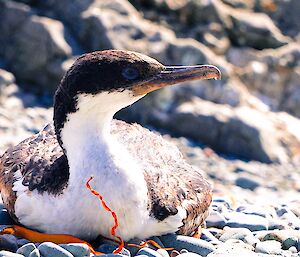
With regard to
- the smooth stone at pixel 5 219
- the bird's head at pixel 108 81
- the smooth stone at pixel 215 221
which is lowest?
the smooth stone at pixel 215 221

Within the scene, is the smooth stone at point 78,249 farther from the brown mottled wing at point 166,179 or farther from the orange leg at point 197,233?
the orange leg at point 197,233

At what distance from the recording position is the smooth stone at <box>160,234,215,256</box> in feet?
19.8

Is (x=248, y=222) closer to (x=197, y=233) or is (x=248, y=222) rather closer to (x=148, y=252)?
(x=197, y=233)

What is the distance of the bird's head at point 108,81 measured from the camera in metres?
5.70

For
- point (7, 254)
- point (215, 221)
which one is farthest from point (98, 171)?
point (215, 221)

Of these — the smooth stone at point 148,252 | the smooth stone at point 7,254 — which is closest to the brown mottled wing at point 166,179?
the smooth stone at point 148,252

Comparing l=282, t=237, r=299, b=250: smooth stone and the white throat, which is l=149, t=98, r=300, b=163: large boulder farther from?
the white throat

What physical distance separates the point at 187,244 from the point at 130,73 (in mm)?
1251

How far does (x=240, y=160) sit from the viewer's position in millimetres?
14492

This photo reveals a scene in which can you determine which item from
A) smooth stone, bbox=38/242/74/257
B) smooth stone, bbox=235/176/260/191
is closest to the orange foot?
smooth stone, bbox=38/242/74/257

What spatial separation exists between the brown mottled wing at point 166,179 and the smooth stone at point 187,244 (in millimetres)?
98

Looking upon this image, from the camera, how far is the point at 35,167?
608cm

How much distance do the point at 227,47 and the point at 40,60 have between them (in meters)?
3.53

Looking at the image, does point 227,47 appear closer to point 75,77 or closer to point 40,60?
point 40,60
